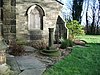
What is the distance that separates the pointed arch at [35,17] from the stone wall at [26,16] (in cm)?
22

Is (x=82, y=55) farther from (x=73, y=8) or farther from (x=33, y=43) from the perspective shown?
(x=73, y=8)

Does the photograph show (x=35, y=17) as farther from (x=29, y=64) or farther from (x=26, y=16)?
(x=29, y=64)

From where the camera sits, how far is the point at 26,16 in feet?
50.4

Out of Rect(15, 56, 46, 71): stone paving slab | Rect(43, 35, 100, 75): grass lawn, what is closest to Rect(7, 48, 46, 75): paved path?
Rect(15, 56, 46, 71): stone paving slab

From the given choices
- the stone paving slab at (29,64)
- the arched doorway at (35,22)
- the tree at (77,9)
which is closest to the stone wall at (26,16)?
the arched doorway at (35,22)

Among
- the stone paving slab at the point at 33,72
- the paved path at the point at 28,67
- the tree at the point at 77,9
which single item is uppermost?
the tree at the point at 77,9

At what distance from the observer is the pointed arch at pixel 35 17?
1551 centimetres

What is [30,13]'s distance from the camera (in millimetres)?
15523

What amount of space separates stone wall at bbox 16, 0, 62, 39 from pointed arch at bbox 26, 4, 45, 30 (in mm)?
219

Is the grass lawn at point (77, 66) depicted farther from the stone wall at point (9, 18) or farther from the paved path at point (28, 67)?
the stone wall at point (9, 18)

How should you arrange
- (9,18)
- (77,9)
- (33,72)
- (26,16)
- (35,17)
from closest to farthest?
(33,72) → (9,18) → (26,16) → (35,17) → (77,9)

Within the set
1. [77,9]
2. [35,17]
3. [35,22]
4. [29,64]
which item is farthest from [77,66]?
[77,9]

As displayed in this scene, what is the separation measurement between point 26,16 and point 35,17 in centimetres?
68

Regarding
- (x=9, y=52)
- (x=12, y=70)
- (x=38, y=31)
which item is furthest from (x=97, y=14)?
(x=12, y=70)
